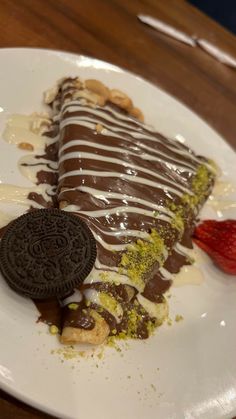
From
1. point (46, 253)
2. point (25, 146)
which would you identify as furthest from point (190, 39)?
point (46, 253)

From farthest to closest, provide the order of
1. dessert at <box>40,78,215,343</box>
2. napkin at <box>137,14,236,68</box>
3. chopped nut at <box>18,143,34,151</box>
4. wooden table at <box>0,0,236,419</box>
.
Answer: napkin at <box>137,14,236,68</box>
wooden table at <box>0,0,236,419</box>
chopped nut at <box>18,143,34,151</box>
dessert at <box>40,78,215,343</box>

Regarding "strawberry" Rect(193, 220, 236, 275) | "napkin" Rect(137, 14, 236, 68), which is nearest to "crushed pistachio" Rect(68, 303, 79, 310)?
"strawberry" Rect(193, 220, 236, 275)

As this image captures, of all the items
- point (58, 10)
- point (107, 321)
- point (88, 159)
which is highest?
point (58, 10)

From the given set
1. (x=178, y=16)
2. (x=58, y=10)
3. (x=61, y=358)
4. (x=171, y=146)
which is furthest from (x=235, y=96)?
(x=61, y=358)

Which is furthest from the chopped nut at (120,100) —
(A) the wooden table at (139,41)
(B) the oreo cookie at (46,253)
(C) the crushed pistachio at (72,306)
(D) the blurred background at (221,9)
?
(D) the blurred background at (221,9)

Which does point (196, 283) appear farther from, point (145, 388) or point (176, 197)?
point (145, 388)

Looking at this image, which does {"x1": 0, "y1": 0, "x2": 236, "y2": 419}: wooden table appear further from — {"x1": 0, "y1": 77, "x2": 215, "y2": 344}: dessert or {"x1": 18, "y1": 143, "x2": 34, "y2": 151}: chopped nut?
{"x1": 18, "y1": 143, "x2": 34, "y2": 151}: chopped nut
